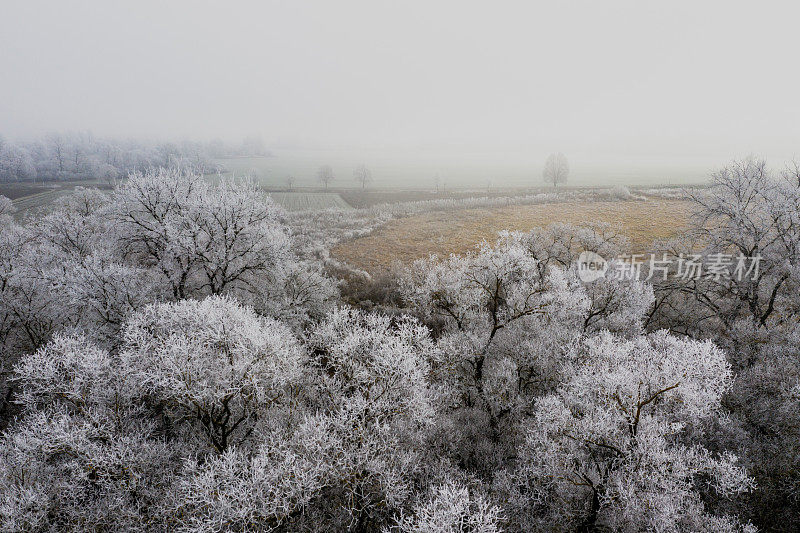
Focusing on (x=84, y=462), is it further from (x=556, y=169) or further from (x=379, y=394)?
(x=556, y=169)

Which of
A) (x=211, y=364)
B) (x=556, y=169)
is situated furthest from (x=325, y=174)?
(x=211, y=364)

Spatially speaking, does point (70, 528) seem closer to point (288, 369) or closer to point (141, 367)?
point (141, 367)

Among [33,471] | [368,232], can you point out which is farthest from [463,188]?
[33,471]

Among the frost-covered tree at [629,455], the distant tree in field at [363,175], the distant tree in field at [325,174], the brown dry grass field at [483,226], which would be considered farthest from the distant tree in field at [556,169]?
the frost-covered tree at [629,455]

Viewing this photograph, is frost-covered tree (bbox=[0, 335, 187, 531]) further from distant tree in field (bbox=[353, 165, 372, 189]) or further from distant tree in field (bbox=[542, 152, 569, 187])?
distant tree in field (bbox=[353, 165, 372, 189])

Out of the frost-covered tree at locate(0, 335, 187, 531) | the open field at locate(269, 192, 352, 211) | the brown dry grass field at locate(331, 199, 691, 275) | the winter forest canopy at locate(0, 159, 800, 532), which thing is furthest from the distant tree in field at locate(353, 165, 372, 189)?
the frost-covered tree at locate(0, 335, 187, 531)

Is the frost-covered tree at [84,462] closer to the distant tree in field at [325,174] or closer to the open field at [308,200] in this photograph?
the open field at [308,200]
